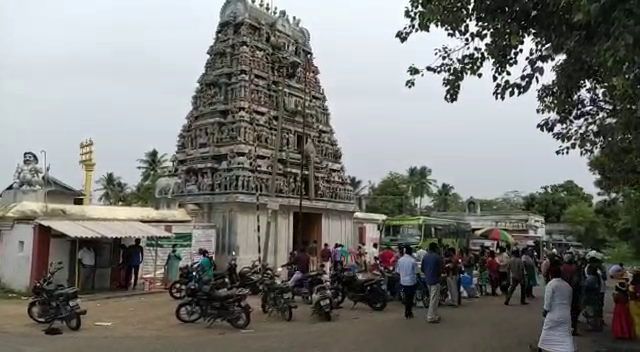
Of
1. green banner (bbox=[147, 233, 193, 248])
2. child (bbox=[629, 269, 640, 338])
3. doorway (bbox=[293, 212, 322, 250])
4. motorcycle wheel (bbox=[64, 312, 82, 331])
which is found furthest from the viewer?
doorway (bbox=[293, 212, 322, 250])

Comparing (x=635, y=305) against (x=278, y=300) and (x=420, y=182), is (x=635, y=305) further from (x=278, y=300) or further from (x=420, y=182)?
(x=420, y=182)

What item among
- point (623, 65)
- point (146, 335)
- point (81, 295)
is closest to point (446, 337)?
point (146, 335)

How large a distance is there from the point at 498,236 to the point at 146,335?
1064 inches

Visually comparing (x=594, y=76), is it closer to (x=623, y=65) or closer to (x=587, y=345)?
(x=623, y=65)

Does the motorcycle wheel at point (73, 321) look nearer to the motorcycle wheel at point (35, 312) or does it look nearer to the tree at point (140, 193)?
the motorcycle wheel at point (35, 312)

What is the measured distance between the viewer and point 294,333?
10.3 meters

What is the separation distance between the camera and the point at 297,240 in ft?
84.9

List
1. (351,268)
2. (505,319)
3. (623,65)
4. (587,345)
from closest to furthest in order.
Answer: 1. (623,65)
2. (587,345)
3. (505,319)
4. (351,268)

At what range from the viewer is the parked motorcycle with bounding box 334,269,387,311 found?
13586mm

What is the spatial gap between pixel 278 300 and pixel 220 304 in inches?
67.3

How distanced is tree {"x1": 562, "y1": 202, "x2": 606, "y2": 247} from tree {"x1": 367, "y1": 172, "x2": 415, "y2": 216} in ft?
48.1

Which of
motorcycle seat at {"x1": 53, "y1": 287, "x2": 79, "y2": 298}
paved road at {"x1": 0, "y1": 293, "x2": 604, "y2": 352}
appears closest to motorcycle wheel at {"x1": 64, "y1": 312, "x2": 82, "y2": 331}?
paved road at {"x1": 0, "y1": 293, "x2": 604, "y2": 352}

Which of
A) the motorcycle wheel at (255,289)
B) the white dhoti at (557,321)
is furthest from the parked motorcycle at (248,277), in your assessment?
the white dhoti at (557,321)

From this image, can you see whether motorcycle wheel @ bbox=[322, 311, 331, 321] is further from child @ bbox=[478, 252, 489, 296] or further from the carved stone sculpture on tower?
the carved stone sculpture on tower
